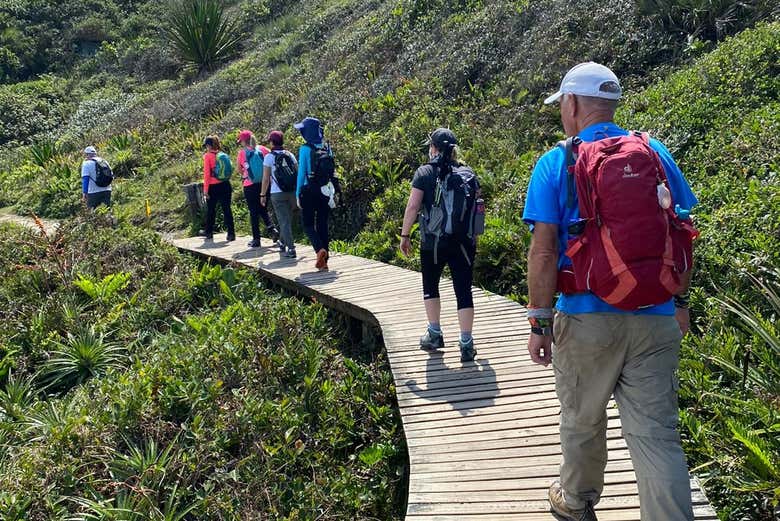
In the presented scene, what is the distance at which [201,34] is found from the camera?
78.7 feet

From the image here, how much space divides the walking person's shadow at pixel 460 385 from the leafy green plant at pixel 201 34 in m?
21.1

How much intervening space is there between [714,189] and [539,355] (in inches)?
163

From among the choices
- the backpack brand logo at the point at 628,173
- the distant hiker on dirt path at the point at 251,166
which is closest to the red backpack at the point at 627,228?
the backpack brand logo at the point at 628,173

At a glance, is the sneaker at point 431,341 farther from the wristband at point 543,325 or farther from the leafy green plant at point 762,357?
the wristband at point 543,325

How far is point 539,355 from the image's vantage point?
297 cm

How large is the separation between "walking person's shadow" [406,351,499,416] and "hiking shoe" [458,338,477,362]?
4 cm

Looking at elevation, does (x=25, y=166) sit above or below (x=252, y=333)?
above

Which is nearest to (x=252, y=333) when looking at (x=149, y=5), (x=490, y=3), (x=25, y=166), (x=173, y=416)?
(x=173, y=416)

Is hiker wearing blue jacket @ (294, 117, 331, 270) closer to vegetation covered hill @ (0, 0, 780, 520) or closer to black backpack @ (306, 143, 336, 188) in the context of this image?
black backpack @ (306, 143, 336, 188)

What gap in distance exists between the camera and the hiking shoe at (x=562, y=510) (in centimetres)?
314

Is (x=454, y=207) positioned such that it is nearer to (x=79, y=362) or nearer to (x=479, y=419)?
(x=479, y=419)

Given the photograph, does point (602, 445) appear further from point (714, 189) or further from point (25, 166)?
point (25, 166)

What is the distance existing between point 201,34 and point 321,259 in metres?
18.5

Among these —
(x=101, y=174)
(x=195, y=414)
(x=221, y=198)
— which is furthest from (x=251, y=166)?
(x=101, y=174)
